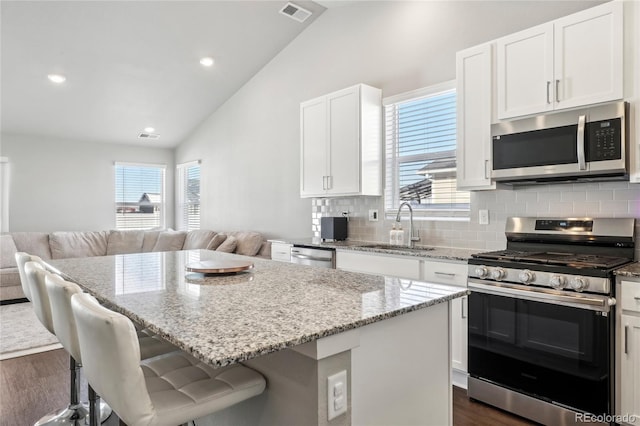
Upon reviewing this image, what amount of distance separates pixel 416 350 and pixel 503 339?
1.25 m

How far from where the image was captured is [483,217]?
3238 mm

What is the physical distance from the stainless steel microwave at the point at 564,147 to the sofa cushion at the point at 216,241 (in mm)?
3967

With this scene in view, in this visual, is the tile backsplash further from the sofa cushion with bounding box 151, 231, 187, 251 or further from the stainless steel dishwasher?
the sofa cushion with bounding box 151, 231, 187, 251

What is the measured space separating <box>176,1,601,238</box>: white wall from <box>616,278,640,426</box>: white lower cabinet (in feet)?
6.32

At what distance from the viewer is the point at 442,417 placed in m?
1.60

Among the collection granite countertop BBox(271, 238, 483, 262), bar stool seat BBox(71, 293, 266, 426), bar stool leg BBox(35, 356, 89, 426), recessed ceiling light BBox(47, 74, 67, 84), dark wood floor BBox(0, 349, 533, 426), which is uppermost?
recessed ceiling light BBox(47, 74, 67, 84)

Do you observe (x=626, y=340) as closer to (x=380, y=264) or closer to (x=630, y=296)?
(x=630, y=296)

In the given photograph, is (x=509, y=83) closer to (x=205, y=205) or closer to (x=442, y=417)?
(x=442, y=417)

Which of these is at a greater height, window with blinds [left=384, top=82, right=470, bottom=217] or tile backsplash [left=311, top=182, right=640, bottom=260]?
window with blinds [left=384, top=82, right=470, bottom=217]

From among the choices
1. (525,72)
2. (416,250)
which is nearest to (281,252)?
(416,250)

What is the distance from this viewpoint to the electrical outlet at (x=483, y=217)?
10.6ft

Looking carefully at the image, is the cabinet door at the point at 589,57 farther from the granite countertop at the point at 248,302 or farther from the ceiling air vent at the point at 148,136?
the ceiling air vent at the point at 148,136

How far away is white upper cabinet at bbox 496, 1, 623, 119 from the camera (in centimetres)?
232

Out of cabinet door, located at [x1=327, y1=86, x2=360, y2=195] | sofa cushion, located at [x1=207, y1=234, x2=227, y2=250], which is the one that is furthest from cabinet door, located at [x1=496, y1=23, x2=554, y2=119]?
sofa cushion, located at [x1=207, y1=234, x2=227, y2=250]
